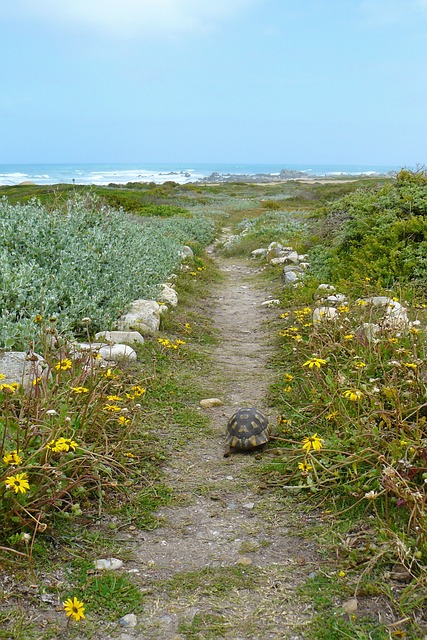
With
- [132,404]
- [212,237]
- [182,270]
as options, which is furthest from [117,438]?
[212,237]

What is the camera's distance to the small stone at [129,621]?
8.71 feet

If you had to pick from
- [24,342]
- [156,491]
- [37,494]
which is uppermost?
[24,342]

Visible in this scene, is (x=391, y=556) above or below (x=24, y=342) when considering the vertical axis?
below

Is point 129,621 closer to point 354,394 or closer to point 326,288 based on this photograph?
point 354,394

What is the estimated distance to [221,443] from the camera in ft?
15.4

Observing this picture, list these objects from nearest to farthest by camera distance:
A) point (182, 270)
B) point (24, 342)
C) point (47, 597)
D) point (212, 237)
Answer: point (47, 597) → point (24, 342) → point (182, 270) → point (212, 237)

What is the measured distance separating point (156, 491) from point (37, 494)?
957 millimetres

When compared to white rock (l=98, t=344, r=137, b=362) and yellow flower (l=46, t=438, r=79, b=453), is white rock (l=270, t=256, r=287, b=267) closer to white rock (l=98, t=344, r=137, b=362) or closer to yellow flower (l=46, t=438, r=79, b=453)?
white rock (l=98, t=344, r=137, b=362)

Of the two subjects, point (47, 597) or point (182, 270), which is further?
point (182, 270)

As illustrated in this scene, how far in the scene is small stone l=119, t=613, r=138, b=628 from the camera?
2656 mm

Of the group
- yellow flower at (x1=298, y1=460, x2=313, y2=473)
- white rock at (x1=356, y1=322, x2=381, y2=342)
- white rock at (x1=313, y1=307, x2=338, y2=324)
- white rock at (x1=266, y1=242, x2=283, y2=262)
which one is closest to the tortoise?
yellow flower at (x1=298, y1=460, x2=313, y2=473)

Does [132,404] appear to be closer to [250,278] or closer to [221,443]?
[221,443]

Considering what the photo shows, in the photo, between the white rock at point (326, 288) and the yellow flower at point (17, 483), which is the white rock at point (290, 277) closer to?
the white rock at point (326, 288)

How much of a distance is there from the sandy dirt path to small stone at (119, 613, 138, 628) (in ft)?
0.12
